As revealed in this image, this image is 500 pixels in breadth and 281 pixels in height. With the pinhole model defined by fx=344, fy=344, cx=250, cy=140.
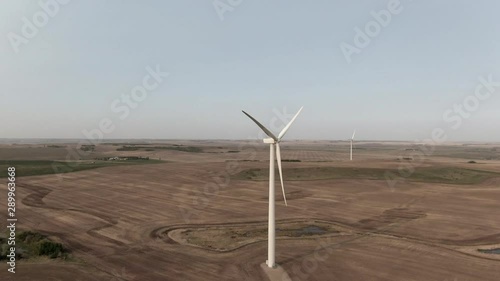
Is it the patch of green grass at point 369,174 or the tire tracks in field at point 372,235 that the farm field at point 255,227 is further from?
the patch of green grass at point 369,174

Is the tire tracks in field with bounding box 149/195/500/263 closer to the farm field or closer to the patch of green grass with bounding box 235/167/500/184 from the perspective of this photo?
the farm field

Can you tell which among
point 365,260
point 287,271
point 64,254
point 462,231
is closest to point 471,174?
point 462,231

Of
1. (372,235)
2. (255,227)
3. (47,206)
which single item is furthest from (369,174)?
(47,206)

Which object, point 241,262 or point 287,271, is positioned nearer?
point 287,271

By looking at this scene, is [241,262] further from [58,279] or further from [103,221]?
[103,221]

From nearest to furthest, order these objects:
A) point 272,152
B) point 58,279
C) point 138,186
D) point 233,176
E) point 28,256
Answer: point 58,279
point 272,152
point 28,256
point 138,186
point 233,176

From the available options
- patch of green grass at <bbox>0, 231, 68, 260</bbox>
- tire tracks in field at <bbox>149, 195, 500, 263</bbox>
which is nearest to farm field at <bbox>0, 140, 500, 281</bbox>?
tire tracks in field at <bbox>149, 195, 500, 263</bbox>

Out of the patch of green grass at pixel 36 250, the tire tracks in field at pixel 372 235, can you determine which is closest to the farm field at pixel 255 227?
the tire tracks in field at pixel 372 235
